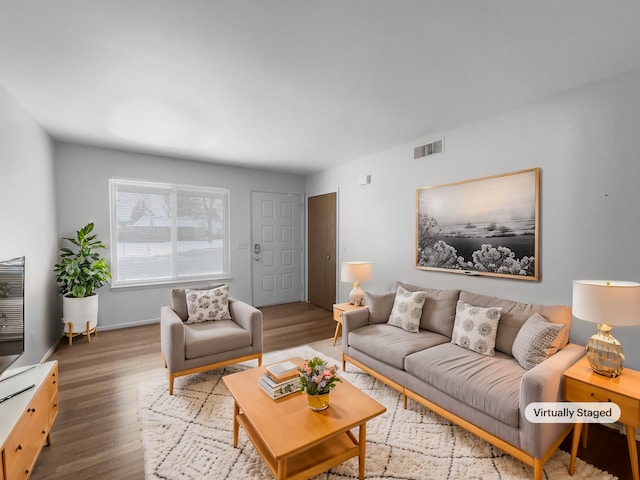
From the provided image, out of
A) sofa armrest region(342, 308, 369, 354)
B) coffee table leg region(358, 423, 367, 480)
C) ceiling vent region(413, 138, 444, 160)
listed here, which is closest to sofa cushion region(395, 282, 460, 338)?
sofa armrest region(342, 308, 369, 354)

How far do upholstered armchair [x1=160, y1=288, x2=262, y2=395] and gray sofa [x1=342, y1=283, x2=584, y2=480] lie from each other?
0.96 metres

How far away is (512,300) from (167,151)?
462 centimetres

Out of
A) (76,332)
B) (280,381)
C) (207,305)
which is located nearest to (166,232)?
(76,332)

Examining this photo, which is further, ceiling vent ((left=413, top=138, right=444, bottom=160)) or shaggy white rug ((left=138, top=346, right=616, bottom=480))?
ceiling vent ((left=413, top=138, right=444, bottom=160))

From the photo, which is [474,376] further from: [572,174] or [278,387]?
[572,174]

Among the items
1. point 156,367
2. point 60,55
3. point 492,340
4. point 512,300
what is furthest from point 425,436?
point 60,55

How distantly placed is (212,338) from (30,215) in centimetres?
222

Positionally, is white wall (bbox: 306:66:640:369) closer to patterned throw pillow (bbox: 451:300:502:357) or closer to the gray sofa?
the gray sofa

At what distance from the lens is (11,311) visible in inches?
76.4

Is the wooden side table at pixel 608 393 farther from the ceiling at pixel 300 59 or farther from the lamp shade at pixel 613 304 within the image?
the ceiling at pixel 300 59

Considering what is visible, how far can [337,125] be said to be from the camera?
3363mm

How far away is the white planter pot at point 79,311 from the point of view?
3.70m

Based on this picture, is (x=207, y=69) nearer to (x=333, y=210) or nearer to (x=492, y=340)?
(x=492, y=340)

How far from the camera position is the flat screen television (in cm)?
183
